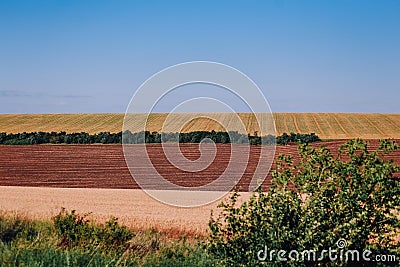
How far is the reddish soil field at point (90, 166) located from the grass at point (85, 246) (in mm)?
15026

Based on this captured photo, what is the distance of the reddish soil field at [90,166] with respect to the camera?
33.3 metres

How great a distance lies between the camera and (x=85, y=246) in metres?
13.5

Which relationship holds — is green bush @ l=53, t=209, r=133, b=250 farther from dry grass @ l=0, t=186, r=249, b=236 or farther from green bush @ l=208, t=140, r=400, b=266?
green bush @ l=208, t=140, r=400, b=266

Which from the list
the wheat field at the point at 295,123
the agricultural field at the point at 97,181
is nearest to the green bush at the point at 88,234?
the agricultural field at the point at 97,181

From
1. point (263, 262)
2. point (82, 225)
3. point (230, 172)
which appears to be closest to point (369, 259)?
point (263, 262)

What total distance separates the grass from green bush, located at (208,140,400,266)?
3.37ft

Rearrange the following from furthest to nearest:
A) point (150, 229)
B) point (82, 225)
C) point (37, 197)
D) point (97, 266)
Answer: point (37, 197) < point (150, 229) < point (82, 225) < point (97, 266)

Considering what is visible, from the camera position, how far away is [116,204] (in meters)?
25.3

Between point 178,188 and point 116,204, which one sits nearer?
point 116,204

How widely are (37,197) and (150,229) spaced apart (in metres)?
12.0

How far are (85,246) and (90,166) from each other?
2681 cm

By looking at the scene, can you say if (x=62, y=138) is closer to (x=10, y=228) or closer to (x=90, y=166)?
(x=90, y=166)

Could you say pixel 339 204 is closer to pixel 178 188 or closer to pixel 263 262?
pixel 263 262

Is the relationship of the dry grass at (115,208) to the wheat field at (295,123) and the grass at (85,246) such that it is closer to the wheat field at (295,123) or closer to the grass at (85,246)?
the grass at (85,246)
